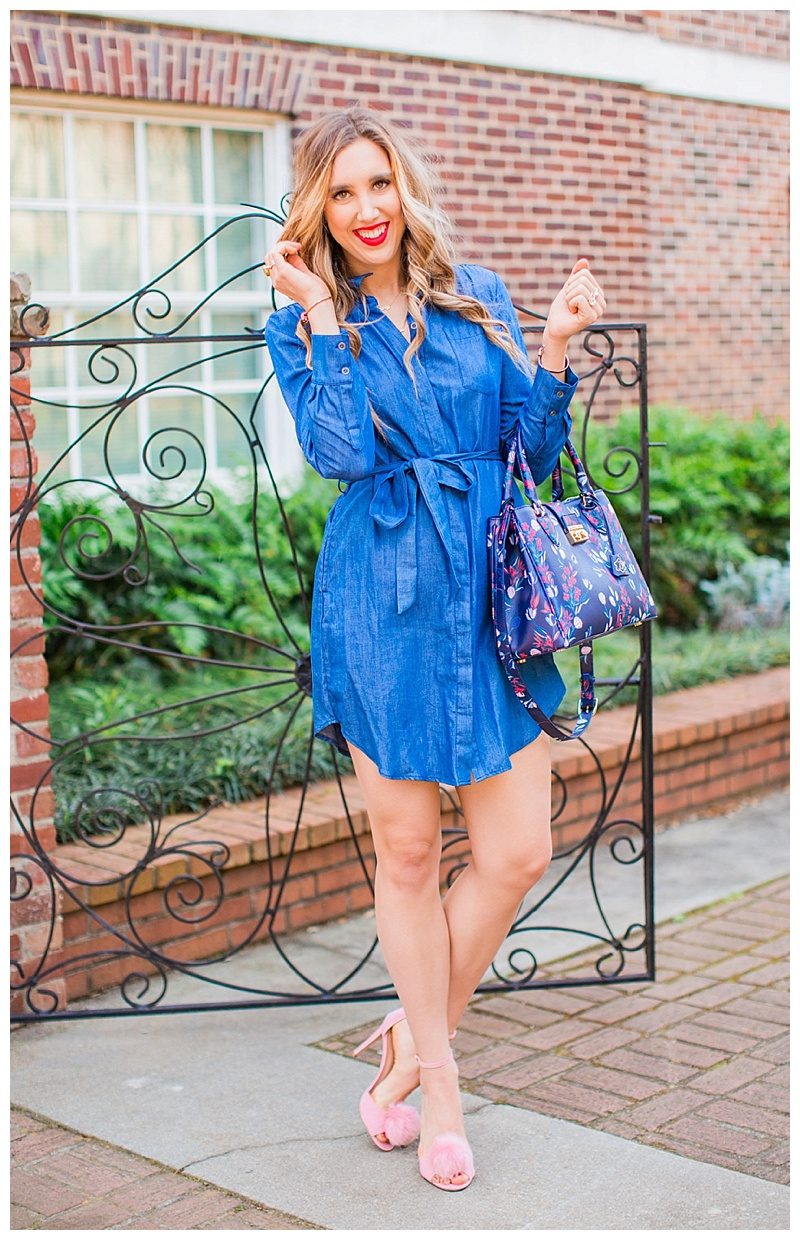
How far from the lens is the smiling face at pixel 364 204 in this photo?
9.00ft

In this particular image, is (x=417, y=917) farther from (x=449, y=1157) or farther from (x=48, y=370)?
(x=48, y=370)

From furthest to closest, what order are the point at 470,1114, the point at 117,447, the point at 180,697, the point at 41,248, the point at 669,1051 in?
the point at 117,447
the point at 41,248
the point at 180,697
the point at 669,1051
the point at 470,1114

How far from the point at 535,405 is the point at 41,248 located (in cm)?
421

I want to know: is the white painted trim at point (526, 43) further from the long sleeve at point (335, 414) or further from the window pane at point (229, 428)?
the long sleeve at point (335, 414)

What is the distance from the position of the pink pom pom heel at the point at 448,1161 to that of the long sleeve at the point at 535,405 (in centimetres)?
133

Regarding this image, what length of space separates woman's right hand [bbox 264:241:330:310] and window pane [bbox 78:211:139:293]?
4.04 meters

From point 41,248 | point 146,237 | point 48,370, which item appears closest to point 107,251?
point 146,237

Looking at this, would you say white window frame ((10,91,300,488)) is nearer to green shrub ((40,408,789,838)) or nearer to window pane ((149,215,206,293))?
window pane ((149,215,206,293))

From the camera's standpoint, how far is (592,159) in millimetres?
8219

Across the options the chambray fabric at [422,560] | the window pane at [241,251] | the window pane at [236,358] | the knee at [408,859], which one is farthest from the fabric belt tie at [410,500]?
the window pane at [241,251]

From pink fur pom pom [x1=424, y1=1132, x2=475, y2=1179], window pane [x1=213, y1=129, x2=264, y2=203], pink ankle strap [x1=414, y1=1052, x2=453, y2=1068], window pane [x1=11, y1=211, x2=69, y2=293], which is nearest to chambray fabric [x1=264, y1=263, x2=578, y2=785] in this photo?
pink ankle strap [x1=414, y1=1052, x2=453, y2=1068]

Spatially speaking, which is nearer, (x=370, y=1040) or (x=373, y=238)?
(x=373, y=238)

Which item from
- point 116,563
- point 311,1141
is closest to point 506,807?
point 311,1141

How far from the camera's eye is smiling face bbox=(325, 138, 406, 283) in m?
2.74
